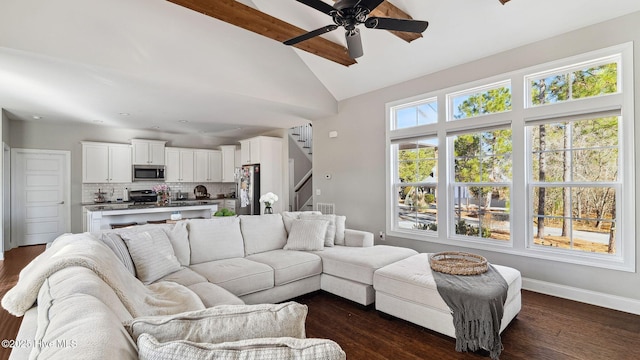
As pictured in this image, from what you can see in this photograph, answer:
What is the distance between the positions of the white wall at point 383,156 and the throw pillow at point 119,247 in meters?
3.69

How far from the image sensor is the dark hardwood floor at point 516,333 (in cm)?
228

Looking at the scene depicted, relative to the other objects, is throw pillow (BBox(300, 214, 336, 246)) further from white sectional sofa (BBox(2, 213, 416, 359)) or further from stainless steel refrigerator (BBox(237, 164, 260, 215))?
stainless steel refrigerator (BBox(237, 164, 260, 215))

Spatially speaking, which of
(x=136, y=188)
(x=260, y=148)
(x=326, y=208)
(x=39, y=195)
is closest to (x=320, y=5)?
(x=326, y=208)

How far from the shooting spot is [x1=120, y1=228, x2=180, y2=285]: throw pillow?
252 cm

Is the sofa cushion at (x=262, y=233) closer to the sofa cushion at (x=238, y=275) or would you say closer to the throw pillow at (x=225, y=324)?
the sofa cushion at (x=238, y=275)

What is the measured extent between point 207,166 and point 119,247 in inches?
242

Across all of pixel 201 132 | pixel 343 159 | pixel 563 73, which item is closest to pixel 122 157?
pixel 201 132

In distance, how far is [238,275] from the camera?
2.83 meters

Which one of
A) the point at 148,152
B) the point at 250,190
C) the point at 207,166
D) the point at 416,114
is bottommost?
the point at 250,190

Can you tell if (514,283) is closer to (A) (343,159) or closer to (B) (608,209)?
(B) (608,209)

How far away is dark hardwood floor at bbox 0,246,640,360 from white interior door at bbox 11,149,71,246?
173 inches

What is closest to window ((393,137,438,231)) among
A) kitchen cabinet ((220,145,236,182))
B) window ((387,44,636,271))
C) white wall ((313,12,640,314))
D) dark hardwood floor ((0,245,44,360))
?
window ((387,44,636,271))

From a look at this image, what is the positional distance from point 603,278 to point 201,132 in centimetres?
815

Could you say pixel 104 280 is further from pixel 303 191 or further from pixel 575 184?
pixel 303 191
